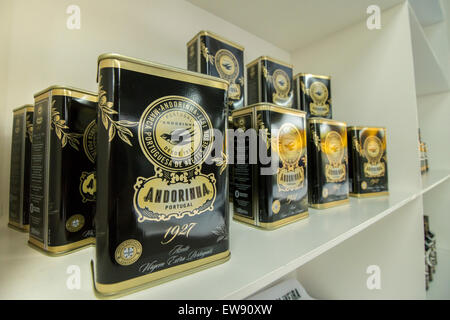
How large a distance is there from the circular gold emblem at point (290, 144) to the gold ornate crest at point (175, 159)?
0.75 feet

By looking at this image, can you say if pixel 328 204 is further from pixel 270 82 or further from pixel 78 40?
pixel 78 40

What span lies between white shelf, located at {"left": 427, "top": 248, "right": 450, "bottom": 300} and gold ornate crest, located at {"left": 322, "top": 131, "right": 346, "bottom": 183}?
114 cm

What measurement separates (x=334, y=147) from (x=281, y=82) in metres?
0.27

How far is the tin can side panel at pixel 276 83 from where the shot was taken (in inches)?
25.1

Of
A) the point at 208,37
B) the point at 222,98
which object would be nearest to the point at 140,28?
the point at 208,37

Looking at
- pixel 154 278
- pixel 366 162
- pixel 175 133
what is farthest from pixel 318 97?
pixel 154 278

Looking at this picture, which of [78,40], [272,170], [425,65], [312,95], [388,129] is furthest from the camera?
[425,65]

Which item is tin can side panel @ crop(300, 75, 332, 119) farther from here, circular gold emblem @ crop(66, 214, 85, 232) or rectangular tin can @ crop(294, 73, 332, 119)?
circular gold emblem @ crop(66, 214, 85, 232)

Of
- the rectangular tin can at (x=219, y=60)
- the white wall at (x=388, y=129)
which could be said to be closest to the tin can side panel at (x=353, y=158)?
the white wall at (x=388, y=129)

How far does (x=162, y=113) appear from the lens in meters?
0.29

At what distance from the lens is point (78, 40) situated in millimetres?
580

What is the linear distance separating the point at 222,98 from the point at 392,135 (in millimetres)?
918
